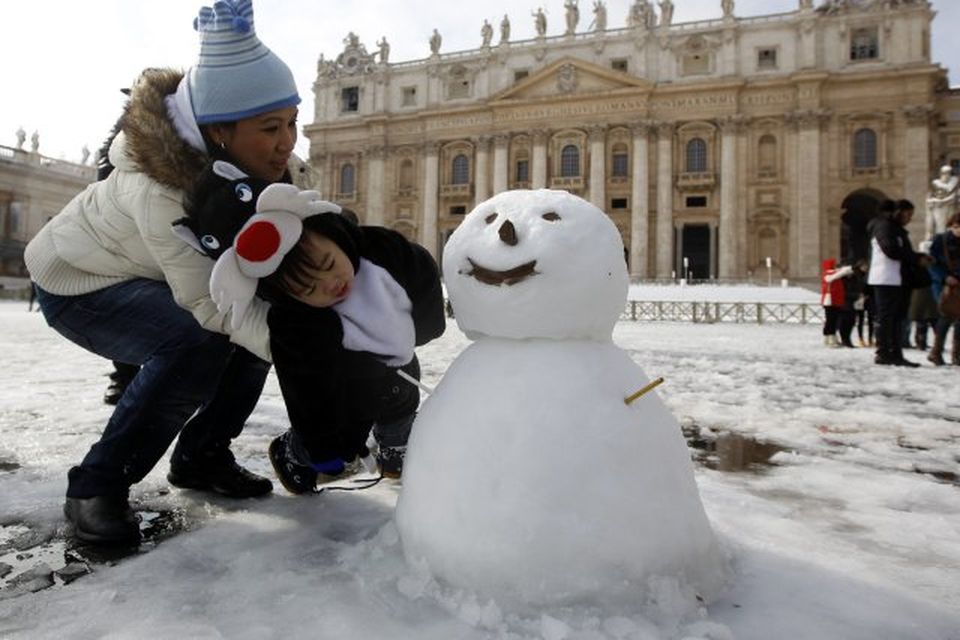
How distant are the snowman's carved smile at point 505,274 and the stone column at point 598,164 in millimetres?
29577

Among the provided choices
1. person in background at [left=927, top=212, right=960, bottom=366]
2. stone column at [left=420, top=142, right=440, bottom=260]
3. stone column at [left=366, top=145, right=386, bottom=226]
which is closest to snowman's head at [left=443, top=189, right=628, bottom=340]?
person in background at [left=927, top=212, right=960, bottom=366]

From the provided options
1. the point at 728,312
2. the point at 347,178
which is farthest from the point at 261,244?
the point at 347,178

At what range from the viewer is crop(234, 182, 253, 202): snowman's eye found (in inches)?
50.5

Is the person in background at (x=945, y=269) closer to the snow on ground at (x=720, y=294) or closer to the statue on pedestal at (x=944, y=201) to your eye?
the statue on pedestal at (x=944, y=201)

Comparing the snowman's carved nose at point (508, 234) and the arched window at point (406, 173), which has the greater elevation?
the arched window at point (406, 173)

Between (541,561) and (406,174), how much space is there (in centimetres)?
3440

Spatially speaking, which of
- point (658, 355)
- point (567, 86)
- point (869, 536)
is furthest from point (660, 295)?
point (869, 536)

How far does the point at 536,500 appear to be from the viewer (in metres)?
1.07

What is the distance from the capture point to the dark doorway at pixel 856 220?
27633 millimetres

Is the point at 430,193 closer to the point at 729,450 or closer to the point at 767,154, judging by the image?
the point at 767,154

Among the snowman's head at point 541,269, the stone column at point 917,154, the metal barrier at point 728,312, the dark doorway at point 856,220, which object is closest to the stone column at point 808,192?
the dark doorway at point 856,220

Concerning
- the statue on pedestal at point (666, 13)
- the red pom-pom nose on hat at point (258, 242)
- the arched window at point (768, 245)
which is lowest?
the red pom-pom nose on hat at point (258, 242)

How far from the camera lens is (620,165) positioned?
1187 inches

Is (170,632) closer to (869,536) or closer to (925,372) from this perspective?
(869,536)
